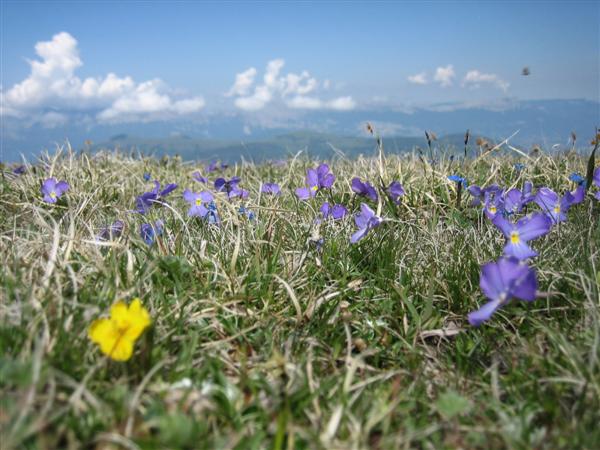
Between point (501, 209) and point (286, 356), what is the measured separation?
2.05 metres

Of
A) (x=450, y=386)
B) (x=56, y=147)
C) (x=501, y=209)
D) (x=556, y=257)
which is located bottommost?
(x=450, y=386)

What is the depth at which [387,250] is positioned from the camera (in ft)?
9.29

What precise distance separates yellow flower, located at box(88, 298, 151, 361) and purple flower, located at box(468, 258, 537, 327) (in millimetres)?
1293

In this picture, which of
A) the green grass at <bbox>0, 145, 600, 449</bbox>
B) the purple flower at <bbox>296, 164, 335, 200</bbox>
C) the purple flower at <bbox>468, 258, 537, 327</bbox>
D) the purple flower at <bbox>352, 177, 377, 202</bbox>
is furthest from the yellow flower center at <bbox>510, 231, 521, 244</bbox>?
the purple flower at <bbox>296, 164, 335, 200</bbox>

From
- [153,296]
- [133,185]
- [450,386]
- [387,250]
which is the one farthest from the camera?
[133,185]

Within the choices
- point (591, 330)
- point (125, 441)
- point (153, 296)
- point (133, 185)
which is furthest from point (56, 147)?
point (591, 330)

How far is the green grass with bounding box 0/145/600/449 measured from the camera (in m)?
1.47

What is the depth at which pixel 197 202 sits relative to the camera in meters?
3.99

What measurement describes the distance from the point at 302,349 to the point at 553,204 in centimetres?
216

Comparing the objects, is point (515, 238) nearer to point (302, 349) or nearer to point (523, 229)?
point (523, 229)

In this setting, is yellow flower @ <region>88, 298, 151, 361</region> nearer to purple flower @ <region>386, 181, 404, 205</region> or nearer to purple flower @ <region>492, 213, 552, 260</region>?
purple flower @ <region>492, 213, 552, 260</region>

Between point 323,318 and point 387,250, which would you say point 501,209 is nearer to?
point 387,250

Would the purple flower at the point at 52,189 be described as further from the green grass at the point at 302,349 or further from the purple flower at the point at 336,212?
the purple flower at the point at 336,212

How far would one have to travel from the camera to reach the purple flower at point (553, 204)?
9.46 feet
